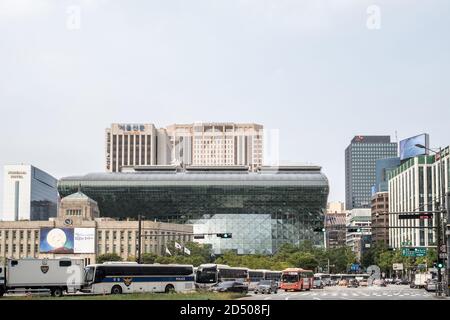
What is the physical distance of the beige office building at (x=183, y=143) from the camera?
7.71 meters

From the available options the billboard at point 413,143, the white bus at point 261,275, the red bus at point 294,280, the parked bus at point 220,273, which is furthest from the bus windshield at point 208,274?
the billboard at point 413,143

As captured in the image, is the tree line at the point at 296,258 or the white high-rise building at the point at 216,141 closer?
the white high-rise building at the point at 216,141

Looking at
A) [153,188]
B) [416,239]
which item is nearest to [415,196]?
[153,188]

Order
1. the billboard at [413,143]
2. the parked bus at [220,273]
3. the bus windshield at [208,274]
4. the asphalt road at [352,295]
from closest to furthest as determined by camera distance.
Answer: the asphalt road at [352,295]
the billboard at [413,143]
the bus windshield at [208,274]
the parked bus at [220,273]

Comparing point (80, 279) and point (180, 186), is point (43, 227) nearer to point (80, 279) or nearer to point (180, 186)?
point (80, 279)

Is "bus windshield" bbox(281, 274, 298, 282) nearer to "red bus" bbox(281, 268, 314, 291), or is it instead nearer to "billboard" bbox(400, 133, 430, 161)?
"red bus" bbox(281, 268, 314, 291)

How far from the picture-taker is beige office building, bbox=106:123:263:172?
7707 mm

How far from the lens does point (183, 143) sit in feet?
25.8

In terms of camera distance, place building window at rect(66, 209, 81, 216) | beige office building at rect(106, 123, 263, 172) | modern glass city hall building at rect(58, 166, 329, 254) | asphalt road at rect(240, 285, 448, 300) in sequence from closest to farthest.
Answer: asphalt road at rect(240, 285, 448, 300), beige office building at rect(106, 123, 263, 172), modern glass city hall building at rect(58, 166, 329, 254), building window at rect(66, 209, 81, 216)

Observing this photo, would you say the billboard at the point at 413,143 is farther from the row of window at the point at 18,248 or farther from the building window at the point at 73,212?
the row of window at the point at 18,248

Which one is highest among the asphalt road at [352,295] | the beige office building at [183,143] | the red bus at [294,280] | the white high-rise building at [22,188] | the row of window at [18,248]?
the beige office building at [183,143]

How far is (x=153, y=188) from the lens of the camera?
35.2 feet

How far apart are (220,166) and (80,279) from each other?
3263mm

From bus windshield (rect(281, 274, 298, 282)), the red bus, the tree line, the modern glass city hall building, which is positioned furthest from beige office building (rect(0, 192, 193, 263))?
bus windshield (rect(281, 274, 298, 282))
